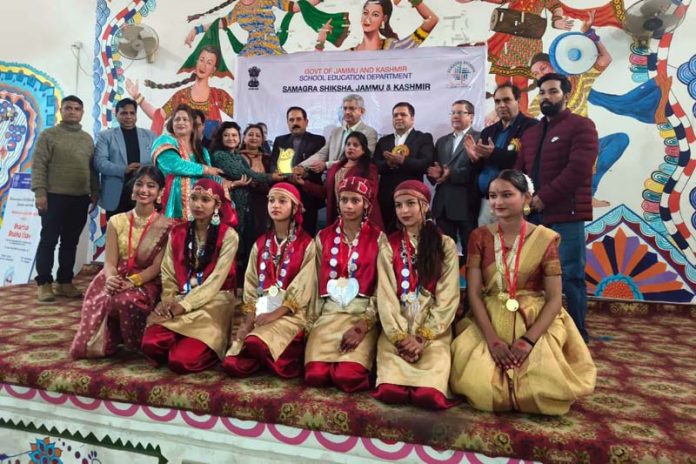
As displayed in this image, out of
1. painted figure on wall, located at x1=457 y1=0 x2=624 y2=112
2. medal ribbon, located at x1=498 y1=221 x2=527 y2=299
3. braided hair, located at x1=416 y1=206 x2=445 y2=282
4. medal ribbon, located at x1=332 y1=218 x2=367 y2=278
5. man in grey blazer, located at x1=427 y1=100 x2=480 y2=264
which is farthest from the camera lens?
painted figure on wall, located at x1=457 y1=0 x2=624 y2=112

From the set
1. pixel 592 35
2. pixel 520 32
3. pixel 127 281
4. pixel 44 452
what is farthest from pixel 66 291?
pixel 592 35

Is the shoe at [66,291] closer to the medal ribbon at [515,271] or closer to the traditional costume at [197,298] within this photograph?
the traditional costume at [197,298]

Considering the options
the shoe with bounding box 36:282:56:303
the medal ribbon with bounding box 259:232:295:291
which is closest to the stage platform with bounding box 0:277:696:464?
the medal ribbon with bounding box 259:232:295:291

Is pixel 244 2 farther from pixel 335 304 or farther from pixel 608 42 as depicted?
pixel 335 304

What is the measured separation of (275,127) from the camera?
16.0 feet

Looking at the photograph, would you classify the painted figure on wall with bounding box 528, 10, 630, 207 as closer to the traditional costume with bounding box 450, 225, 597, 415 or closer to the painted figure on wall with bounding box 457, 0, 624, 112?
the painted figure on wall with bounding box 457, 0, 624, 112

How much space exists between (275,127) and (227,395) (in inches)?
133

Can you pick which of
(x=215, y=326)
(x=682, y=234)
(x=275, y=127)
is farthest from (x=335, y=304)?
(x=682, y=234)

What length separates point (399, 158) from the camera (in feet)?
11.1

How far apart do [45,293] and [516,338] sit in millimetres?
3660

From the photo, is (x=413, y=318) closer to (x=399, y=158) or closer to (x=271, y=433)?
(x=271, y=433)

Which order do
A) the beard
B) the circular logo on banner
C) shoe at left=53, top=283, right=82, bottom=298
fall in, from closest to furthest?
1. the beard
2. shoe at left=53, top=283, right=82, bottom=298
3. the circular logo on banner

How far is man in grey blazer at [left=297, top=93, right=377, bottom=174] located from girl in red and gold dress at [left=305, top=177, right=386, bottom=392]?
1286 mm

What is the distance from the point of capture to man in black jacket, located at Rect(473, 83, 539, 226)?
10.8 feet
